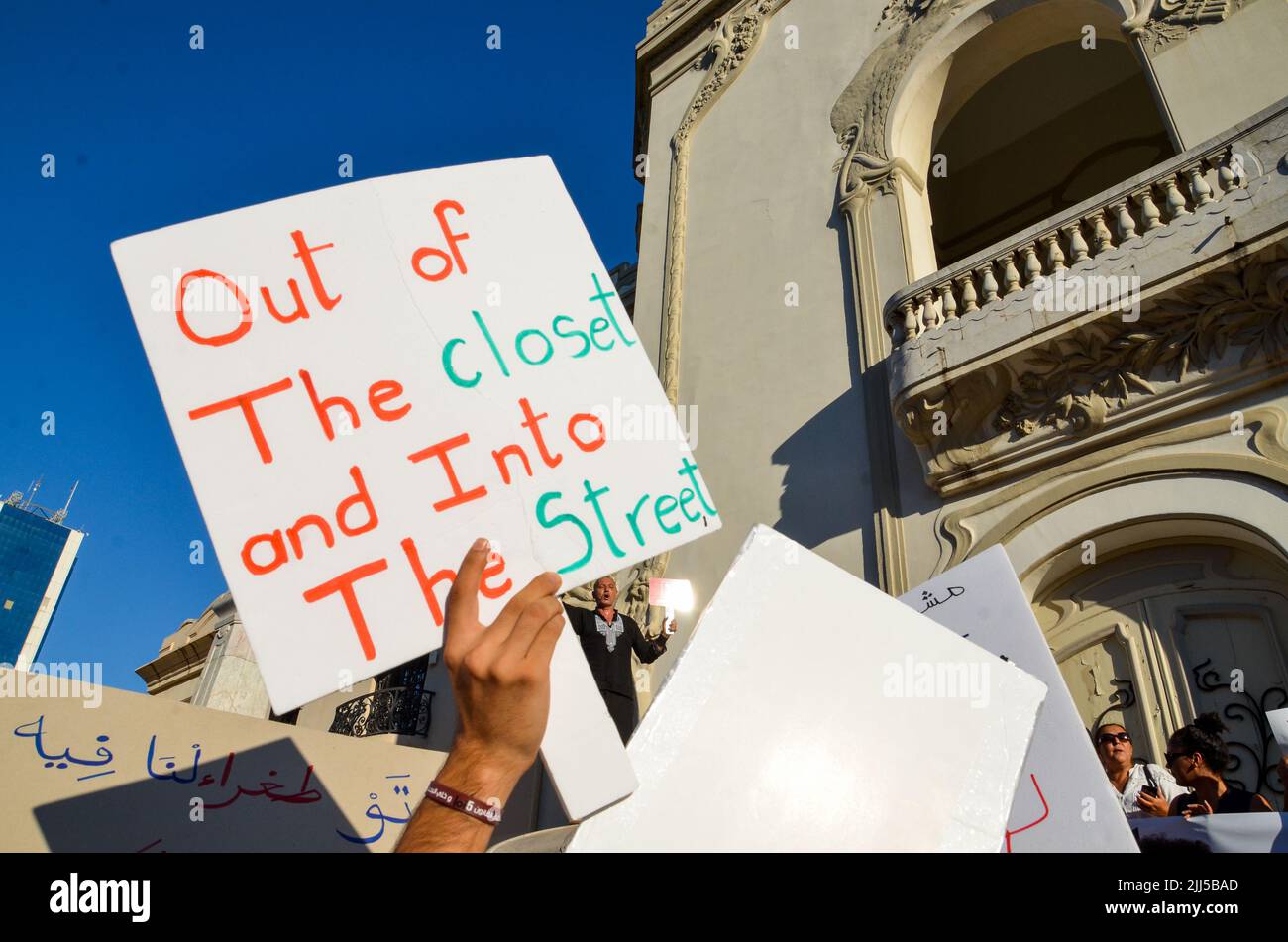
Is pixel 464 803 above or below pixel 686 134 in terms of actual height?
below

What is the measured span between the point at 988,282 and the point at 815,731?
4881 mm

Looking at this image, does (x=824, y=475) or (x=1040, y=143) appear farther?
(x=1040, y=143)

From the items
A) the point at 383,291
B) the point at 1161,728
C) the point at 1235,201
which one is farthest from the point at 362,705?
the point at 1235,201

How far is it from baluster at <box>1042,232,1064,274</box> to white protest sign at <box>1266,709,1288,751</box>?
3.06m

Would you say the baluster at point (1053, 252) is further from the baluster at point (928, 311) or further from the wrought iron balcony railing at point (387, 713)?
the wrought iron balcony railing at point (387, 713)

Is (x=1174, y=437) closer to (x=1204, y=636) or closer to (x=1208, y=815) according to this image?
(x=1204, y=636)

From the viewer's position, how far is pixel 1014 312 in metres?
4.91

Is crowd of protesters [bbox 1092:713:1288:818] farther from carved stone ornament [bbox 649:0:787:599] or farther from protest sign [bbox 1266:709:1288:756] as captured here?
carved stone ornament [bbox 649:0:787:599]

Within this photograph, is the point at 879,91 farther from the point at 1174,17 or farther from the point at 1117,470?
the point at 1117,470

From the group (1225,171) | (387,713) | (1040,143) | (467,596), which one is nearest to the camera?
(467,596)

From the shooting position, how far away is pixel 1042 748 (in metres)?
1.85

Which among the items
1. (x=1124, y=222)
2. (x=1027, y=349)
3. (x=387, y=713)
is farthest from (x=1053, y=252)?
(x=387, y=713)

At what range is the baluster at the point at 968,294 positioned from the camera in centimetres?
533

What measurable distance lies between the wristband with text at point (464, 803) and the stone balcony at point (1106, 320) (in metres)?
4.81
